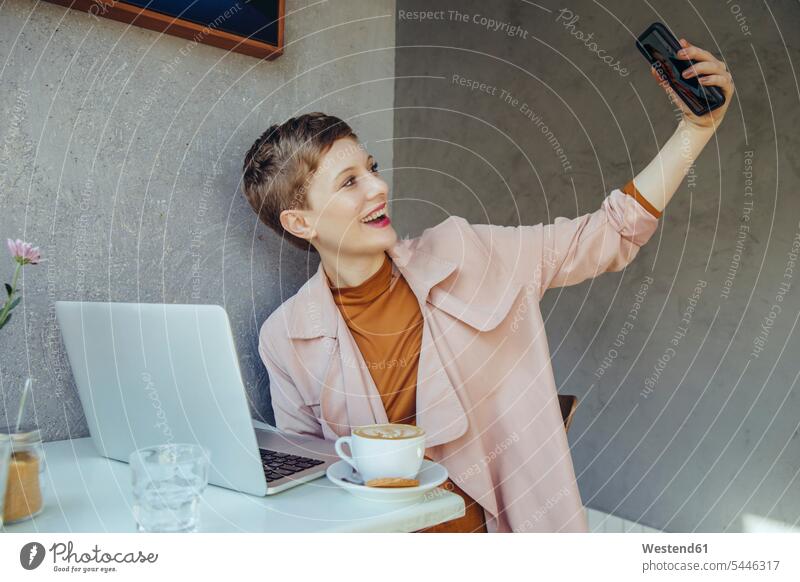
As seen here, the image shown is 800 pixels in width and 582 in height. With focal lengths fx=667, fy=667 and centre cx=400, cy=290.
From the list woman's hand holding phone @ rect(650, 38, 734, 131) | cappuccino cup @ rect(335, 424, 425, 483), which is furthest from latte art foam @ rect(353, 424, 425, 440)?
woman's hand holding phone @ rect(650, 38, 734, 131)

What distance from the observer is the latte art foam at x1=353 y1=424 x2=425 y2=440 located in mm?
606

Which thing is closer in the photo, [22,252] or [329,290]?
[22,252]

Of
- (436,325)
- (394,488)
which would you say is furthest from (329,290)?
(394,488)

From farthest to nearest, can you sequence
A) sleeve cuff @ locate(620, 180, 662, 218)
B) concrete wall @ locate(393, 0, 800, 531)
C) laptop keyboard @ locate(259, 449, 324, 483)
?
concrete wall @ locate(393, 0, 800, 531), sleeve cuff @ locate(620, 180, 662, 218), laptop keyboard @ locate(259, 449, 324, 483)

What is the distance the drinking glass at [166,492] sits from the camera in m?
0.51

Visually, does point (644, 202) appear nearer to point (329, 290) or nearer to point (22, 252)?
point (329, 290)

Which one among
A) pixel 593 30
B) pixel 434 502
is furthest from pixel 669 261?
pixel 434 502

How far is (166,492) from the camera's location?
52 centimetres

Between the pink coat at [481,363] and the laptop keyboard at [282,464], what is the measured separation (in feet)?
0.58

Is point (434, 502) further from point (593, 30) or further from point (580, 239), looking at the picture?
point (593, 30)

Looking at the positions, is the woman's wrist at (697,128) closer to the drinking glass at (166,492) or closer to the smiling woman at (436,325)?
the smiling woman at (436,325)

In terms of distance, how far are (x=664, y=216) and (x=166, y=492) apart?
38.3 inches

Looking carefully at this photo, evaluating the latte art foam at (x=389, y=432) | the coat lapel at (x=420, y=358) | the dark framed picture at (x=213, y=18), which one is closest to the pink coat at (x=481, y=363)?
the coat lapel at (x=420, y=358)

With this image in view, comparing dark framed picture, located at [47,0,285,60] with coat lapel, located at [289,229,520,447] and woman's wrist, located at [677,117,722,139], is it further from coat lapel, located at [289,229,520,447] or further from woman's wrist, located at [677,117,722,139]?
woman's wrist, located at [677,117,722,139]
